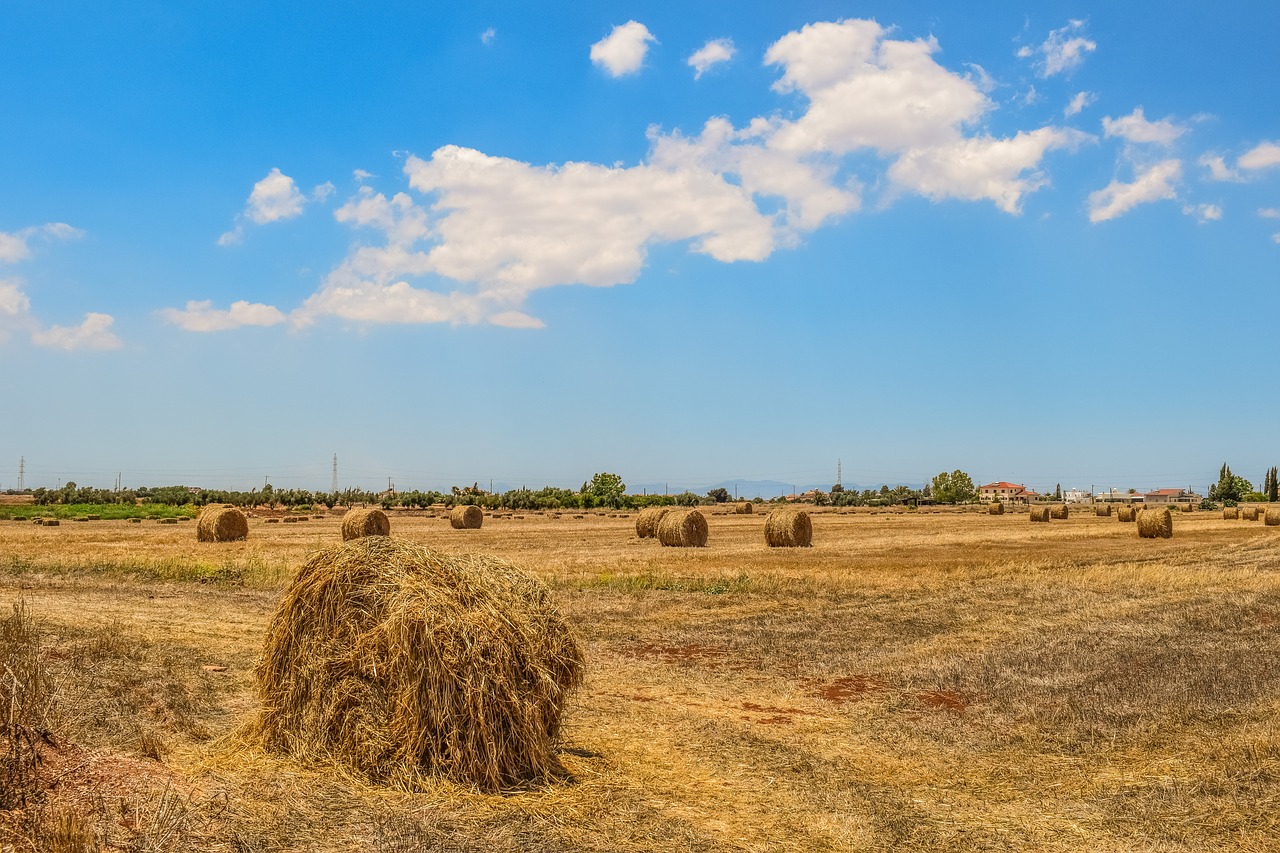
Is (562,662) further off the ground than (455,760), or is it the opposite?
(562,662)

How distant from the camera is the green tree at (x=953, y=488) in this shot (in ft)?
507

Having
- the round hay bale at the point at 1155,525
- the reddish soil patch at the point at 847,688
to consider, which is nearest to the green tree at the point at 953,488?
the round hay bale at the point at 1155,525

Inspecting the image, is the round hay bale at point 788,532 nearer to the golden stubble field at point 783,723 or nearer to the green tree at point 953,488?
the golden stubble field at point 783,723

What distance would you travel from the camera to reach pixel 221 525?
40.0m

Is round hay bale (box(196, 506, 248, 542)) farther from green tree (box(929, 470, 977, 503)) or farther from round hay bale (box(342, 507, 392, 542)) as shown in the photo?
green tree (box(929, 470, 977, 503))

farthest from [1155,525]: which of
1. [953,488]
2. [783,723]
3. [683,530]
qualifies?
[953,488]

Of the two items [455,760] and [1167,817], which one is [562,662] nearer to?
[455,760]

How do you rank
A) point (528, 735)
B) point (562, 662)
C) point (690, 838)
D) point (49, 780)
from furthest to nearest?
1. point (562, 662)
2. point (528, 735)
3. point (690, 838)
4. point (49, 780)

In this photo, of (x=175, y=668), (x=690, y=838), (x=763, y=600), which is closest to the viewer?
(x=690, y=838)

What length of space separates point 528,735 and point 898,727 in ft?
15.9

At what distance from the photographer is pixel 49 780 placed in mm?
6844

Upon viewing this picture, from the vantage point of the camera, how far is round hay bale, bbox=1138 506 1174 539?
150 feet

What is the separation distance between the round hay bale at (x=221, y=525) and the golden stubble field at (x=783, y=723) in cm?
1517

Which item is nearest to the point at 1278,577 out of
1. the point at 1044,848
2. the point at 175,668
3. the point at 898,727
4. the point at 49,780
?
the point at 898,727
